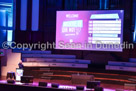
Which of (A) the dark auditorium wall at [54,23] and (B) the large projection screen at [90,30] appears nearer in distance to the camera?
(B) the large projection screen at [90,30]

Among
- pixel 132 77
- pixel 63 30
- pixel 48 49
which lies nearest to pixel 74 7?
pixel 63 30

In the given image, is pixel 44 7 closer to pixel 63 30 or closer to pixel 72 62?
pixel 63 30

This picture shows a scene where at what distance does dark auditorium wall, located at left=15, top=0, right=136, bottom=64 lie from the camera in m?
8.54

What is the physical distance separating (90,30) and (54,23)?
1786mm

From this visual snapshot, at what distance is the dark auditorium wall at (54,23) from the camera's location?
854cm

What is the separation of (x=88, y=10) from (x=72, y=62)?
1975mm

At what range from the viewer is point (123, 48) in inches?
336

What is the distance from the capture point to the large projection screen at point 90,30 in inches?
323

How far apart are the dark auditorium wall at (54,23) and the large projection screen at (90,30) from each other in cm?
43

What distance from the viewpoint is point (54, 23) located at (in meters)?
9.66

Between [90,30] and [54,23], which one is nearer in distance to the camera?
[90,30]

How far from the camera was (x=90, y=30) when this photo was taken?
852cm

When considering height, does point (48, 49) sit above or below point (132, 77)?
above

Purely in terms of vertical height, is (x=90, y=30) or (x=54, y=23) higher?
(x=54, y=23)
